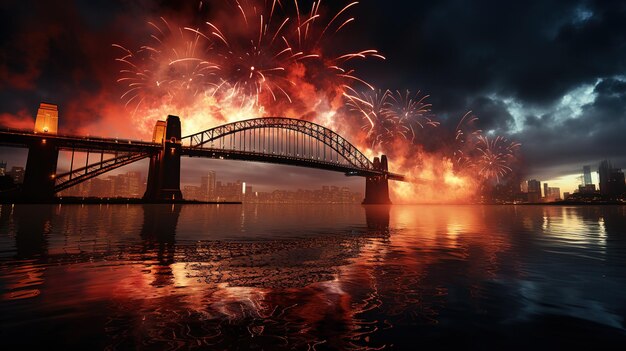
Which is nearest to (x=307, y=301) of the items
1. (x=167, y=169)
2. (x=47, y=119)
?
(x=167, y=169)

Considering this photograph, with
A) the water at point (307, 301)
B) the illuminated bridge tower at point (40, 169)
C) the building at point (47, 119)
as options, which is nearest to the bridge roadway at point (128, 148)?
the illuminated bridge tower at point (40, 169)

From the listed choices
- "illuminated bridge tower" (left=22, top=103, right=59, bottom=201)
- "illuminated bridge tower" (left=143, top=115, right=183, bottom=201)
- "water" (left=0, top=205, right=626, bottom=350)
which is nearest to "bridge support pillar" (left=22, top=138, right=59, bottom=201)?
"illuminated bridge tower" (left=22, top=103, right=59, bottom=201)

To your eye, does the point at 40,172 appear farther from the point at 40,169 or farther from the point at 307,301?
the point at 307,301

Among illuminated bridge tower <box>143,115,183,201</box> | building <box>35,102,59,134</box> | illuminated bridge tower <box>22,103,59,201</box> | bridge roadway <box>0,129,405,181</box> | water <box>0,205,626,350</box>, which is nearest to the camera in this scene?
water <box>0,205,626,350</box>

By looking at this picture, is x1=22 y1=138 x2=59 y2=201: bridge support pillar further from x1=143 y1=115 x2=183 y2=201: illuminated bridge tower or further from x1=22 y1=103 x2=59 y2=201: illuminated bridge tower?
x1=143 y1=115 x2=183 y2=201: illuminated bridge tower

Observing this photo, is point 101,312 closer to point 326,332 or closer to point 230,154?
point 326,332

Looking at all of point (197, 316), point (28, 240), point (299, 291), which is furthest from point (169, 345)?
point (28, 240)

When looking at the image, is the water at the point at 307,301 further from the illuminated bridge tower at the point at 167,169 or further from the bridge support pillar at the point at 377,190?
the bridge support pillar at the point at 377,190
